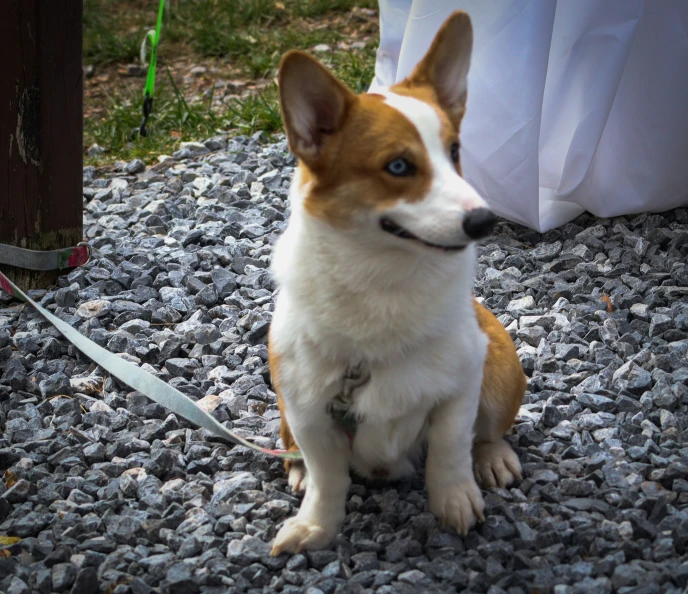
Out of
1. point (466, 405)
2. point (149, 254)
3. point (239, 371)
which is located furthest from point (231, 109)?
point (466, 405)

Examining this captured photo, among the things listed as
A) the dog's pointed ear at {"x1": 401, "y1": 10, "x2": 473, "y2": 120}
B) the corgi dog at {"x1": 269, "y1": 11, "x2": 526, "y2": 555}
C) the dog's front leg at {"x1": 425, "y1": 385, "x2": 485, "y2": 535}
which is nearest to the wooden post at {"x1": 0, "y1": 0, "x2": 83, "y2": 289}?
the corgi dog at {"x1": 269, "y1": 11, "x2": 526, "y2": 555}

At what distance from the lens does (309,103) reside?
209cm

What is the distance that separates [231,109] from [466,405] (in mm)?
3887

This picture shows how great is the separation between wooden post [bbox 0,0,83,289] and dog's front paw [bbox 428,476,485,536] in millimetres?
2284

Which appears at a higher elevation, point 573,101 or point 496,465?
point 573,101

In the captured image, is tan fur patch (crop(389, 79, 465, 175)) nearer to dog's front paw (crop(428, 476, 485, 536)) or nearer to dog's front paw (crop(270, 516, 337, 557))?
dog's front paw (crop(428, 476, 485, 536))

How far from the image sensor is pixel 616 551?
2107 mm

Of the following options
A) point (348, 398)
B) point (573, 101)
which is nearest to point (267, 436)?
point (348, 398)

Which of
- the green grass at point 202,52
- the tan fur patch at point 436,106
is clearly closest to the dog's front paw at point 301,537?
the tan fur patch at point 436,106

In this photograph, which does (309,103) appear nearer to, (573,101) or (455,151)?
(455,151)

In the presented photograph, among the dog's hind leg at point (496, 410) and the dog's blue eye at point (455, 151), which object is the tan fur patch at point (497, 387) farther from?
the dog's blue eye at point (455, 151)

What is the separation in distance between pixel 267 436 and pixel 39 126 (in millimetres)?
1736

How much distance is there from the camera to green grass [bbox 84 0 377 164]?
5562 mm

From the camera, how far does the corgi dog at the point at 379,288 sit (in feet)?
6.60
